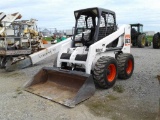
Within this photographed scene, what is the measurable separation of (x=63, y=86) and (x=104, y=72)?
1.15m

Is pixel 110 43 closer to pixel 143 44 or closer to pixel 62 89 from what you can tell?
pixel 62 89

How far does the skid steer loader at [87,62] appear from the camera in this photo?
5.39 metres

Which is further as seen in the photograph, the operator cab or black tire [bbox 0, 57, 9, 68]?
black tire [bbox 0, 57, 9, 68]

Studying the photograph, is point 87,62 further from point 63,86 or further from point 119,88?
point 119,88

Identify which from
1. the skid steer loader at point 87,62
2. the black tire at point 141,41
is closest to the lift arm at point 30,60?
the skid steer loader at point 87,62

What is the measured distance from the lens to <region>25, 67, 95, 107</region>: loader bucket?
5.02m

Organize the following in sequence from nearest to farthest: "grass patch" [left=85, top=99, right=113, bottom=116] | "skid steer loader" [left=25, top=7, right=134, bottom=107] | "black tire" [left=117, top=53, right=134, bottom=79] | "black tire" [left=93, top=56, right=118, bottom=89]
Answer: "grass patch" [left=85, top=99, right=113, bottom=116], "skid steer loader" [left=25, top=7, right=134, bottom=107], "black tire" [left=93, top=56, right=118, bottom=89], "black tire" [left=117, top=53, right=134, bottom=79]

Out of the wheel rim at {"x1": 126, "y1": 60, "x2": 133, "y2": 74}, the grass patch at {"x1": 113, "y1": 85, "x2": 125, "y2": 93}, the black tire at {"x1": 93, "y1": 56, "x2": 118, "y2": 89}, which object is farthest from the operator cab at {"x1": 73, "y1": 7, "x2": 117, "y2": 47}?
the grass patch at {"x1": 113, "y1": 85, "x2": 125, "y2": 93}

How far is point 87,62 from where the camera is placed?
18.4ft

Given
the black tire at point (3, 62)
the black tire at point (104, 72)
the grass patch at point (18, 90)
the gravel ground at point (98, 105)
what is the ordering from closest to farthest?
the gravel ground at point (98, 105) → the black tire at point (104, 72) → the grass patch at point (18, 90) → the black tire at point (3, 62)

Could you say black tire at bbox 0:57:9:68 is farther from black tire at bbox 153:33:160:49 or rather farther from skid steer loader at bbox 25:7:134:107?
black tire at bbox 153:33:160:49

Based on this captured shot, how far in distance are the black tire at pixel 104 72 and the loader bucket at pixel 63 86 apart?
1.14 feet

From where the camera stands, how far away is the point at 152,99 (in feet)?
16.8

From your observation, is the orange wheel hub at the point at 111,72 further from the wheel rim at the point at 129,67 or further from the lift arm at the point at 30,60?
the lift arm at the point at 30,60
